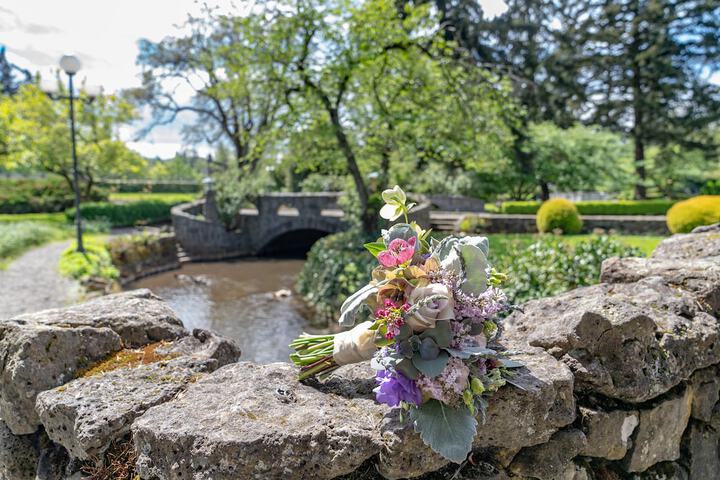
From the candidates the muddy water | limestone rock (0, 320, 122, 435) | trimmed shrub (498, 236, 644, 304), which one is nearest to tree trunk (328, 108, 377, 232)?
the muddy water

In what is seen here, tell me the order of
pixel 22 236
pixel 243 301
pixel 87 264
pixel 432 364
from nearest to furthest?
pixel 432 364
pixel 87 264
pixel 243 301
pixel 22 236

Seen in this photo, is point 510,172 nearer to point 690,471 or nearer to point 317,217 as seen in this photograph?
point 317,217

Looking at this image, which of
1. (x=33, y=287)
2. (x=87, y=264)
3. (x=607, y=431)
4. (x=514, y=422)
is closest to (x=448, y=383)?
(x=514, y=422)

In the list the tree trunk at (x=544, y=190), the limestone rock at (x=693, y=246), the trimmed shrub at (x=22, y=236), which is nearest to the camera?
the limestone rock at (x=693, y=246)

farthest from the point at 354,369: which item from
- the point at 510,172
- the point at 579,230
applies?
the point at 510,172

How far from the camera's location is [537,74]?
90.7 feet

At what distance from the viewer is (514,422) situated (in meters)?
1.76

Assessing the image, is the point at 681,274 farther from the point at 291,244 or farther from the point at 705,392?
the point at 291,244

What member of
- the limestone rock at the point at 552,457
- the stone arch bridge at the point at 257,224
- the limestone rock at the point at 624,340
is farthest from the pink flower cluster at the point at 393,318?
the stone arch bridge at the point at 257,224

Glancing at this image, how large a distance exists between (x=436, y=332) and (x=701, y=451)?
199cm

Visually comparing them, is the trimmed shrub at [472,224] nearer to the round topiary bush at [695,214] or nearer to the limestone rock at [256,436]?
the round topiary bush at [695,214]

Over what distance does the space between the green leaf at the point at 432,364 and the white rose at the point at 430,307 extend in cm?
10

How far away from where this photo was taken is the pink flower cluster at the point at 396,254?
1689 millimetres

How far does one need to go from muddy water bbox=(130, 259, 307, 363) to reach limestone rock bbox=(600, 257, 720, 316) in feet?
21.8
